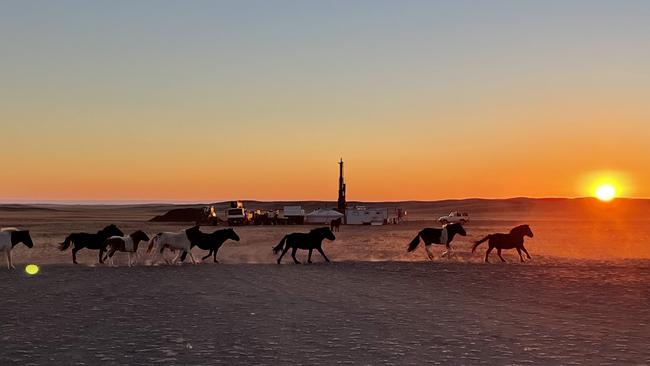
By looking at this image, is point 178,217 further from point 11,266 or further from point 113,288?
point 113,288

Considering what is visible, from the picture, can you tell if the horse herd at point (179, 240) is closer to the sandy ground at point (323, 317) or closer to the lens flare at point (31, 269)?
the lens flare at point (31, 269)

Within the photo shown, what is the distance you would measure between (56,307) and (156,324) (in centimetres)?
320

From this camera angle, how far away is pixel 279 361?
8570 mm

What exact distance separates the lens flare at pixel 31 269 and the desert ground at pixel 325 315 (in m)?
0.36

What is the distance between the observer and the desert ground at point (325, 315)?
905 cm

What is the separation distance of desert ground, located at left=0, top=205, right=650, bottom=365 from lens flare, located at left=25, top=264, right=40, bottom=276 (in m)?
0.36

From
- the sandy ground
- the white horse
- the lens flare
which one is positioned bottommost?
A: the lens flare

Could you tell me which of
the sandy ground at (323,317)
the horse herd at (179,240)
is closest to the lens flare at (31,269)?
→ the sandy ground at (323,317)

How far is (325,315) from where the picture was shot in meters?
12.3

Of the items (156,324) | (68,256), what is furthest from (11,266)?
(156,324)

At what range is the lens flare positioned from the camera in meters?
20.0

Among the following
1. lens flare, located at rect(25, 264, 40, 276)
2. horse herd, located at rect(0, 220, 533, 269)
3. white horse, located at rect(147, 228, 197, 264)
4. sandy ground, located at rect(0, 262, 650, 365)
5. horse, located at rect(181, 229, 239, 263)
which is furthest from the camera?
horse, located at rect(181, 229, 239, 263)

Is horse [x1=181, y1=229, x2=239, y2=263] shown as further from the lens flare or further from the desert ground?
the lens flare

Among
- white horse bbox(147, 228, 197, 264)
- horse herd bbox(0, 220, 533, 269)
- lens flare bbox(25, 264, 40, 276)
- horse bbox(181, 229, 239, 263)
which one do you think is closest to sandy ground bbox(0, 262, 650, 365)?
lens flare bbox(25, 264, 40, 276)
